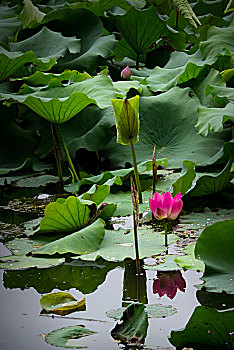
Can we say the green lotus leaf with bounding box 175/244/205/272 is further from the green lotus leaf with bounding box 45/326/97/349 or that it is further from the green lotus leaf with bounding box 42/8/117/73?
the green lotus leaf with bounding box 42/8/117/73

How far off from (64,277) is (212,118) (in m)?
0.88

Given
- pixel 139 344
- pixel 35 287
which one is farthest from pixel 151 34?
pixel 139 344

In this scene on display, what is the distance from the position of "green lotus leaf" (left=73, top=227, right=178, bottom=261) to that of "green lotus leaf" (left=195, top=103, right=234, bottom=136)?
1.53ft

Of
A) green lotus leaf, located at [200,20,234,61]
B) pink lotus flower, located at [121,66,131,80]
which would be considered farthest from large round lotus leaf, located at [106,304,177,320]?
pink lotus flower, located at [121,66,131,80]

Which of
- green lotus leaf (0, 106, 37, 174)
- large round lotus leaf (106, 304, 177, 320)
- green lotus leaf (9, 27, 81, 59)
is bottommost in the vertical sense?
green lotus leaf (0, 106, 37, 174)

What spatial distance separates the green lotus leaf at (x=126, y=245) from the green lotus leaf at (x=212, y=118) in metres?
0.46

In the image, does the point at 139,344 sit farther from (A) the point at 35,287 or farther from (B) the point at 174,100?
(B) the point at 174,100

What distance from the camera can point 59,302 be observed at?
118 centimetres

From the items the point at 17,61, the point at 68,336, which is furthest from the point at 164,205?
the point at 17,61

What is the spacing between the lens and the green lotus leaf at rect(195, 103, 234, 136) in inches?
72.7

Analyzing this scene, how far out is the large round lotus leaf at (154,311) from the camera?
110cm

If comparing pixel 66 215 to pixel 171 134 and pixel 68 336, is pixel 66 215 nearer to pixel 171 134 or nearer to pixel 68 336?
pixel 68 336

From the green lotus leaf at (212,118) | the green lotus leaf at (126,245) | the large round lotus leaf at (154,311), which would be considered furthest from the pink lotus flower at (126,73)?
the large round lotus leaf at (154,311)

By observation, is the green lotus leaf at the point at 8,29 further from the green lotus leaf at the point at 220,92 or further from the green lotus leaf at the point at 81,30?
the green lotus leaf at the point at 220,92
